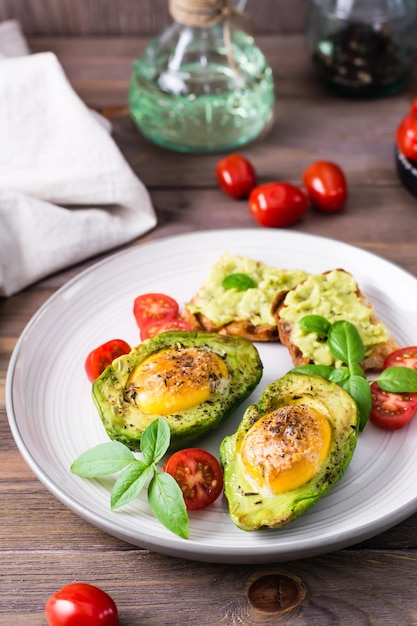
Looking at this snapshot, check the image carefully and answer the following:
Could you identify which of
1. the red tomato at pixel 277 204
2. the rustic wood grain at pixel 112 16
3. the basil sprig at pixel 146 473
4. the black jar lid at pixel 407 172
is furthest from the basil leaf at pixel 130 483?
the rustic wood grain at pixel 112 16

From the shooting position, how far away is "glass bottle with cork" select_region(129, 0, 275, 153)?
12.8 ft

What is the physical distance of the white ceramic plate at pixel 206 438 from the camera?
7.41ft

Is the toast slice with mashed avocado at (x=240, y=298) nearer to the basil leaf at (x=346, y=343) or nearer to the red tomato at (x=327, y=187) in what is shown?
the basil leaf at (x=346, y=343)

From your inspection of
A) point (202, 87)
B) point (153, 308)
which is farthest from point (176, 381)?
point (202, 87)

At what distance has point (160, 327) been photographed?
296 cm

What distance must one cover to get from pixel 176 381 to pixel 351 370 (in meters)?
0.55

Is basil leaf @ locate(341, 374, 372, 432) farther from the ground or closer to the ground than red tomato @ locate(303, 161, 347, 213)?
farther from the ground

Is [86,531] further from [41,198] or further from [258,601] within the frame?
[41,198]

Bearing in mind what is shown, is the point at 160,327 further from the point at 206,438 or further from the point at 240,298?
the point at 206,438

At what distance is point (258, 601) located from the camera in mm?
2223

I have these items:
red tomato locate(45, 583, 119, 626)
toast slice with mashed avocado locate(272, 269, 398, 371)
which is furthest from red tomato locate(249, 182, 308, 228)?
red tomato locate(45, 583, 119, 626)

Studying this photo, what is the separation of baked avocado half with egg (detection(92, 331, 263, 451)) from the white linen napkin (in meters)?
0.94

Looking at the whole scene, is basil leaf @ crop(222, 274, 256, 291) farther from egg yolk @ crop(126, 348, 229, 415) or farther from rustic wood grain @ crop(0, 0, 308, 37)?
rustic wood grain @ crop(0, 0, 308, 37)

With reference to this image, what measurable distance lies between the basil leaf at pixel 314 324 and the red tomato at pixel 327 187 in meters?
1.00
